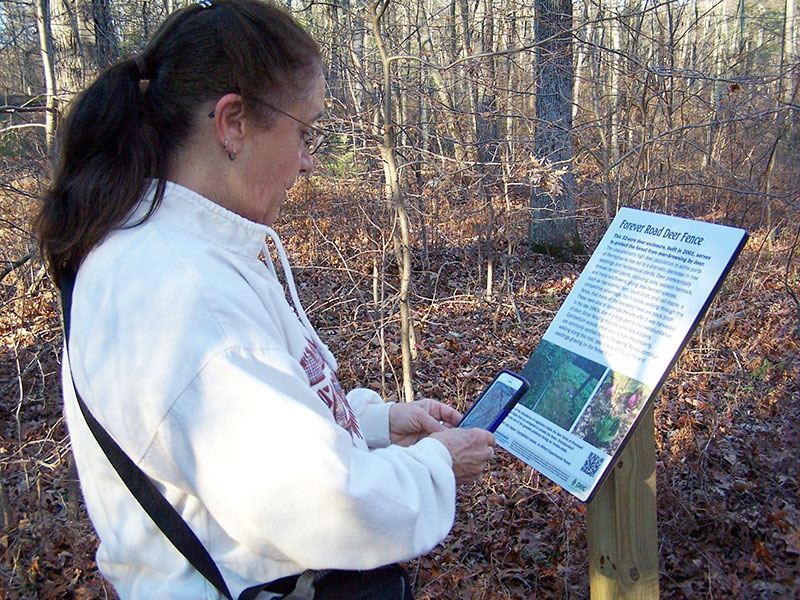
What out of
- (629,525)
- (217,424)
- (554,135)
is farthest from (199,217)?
(554,135)

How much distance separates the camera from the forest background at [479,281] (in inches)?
148

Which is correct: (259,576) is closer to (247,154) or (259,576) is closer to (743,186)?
(247,154)

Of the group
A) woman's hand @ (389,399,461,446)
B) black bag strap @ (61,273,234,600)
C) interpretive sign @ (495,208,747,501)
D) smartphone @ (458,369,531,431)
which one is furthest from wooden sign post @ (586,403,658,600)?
black bag strap @ (61,273,234,600)

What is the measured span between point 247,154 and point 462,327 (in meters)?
6.44

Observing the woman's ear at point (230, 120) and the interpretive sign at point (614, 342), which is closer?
the woman's ear at point (230, 120)

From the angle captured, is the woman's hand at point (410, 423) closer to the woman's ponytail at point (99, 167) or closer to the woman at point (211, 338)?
the woman at point (211, 338)

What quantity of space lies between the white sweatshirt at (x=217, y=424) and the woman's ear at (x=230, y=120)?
0.51 feet

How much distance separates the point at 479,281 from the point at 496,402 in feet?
20.7

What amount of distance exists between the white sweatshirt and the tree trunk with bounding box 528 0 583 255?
506cm

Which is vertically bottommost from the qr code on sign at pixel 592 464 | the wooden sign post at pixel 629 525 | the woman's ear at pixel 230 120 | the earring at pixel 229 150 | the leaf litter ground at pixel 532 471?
the leaf litter ground at pixel 532 471

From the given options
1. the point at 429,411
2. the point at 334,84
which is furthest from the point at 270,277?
the point at 334,84

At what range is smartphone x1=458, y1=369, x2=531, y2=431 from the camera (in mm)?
2012

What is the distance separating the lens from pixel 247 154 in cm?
148

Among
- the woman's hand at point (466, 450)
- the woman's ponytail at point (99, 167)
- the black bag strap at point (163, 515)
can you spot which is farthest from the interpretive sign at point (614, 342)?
the woman's ponytail at point (99, 167)
